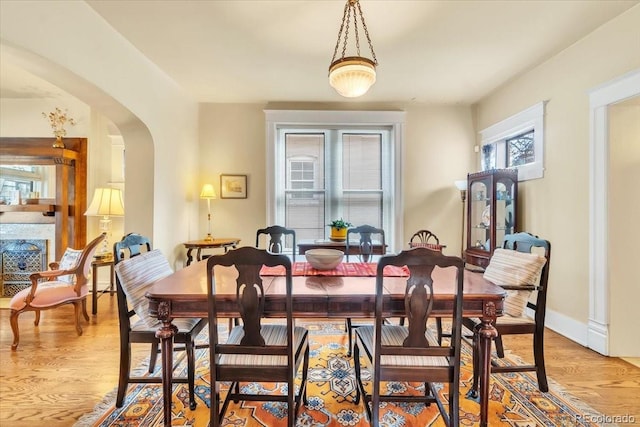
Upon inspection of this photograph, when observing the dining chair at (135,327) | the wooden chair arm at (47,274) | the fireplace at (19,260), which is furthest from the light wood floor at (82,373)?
the fireplace at (19,260)

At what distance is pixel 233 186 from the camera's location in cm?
427

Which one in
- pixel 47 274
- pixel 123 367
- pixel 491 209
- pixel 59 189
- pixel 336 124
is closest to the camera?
pixel 123 367

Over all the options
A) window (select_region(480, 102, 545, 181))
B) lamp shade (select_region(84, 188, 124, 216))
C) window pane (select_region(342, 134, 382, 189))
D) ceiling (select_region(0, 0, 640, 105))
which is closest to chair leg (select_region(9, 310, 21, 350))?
lamp shade (select_region(84, 188, 124, 216))

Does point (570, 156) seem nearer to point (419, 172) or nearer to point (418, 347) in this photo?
point (419, 172)

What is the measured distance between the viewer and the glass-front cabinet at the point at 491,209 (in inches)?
130

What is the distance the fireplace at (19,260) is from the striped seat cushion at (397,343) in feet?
15.0

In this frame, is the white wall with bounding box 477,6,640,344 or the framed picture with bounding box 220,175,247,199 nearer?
the white wall with bounding box 477,6,640,344

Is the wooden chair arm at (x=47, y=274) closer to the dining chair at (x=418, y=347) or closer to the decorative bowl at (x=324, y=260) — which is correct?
the decorative bowl at (x=324, y=260)

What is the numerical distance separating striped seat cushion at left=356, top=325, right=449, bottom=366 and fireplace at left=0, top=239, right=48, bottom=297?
4559mm

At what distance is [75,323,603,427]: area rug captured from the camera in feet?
5.47

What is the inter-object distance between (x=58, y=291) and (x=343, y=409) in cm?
284

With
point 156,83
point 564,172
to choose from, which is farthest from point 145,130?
point 564,172

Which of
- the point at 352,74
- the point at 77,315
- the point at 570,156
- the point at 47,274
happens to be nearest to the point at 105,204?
the point at 47,274

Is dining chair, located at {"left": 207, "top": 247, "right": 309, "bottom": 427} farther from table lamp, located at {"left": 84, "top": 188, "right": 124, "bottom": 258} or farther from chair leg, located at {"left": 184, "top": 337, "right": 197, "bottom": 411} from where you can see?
table lamp, located at {"left": 84, "top": 188, "right": 124, "bottom": 258}
